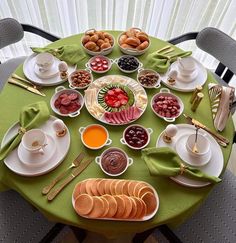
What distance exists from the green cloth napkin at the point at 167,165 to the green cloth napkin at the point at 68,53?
649mm

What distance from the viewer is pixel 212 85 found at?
1.37 metres

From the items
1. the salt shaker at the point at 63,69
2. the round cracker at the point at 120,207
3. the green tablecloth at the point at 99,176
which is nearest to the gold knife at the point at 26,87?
the green tablecloth at the point at 99,176

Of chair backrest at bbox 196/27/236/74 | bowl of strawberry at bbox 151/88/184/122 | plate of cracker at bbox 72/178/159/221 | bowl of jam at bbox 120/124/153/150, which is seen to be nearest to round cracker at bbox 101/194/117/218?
plate of cracker at bbox 72/178/159/221

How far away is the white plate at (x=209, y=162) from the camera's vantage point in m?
1.06

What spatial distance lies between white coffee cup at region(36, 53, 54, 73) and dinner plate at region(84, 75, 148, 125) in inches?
9.5

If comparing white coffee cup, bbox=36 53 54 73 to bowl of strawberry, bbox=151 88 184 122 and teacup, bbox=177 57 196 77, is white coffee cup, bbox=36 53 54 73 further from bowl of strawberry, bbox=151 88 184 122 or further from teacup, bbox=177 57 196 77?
teacup, bbox=177 57 196 77

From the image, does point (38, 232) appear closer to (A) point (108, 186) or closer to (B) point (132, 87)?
(A) point (108, 186)

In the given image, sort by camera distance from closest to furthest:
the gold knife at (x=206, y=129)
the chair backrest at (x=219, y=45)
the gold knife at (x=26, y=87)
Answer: the gold knife at (x=206, y=129)
the gold knife at (x=26, y=87)
the chair backrest at (x=219, y=45)

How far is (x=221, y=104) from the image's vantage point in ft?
4.17

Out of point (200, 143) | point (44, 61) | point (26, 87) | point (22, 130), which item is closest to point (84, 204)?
point (22, 130)

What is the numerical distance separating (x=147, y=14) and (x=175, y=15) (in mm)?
210

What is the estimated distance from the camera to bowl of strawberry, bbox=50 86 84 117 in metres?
1.25

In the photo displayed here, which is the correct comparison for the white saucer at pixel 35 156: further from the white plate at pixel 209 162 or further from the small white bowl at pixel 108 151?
the white plate at pixel 209 162

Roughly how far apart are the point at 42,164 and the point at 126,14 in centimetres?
144
